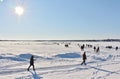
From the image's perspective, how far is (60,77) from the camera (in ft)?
55.3

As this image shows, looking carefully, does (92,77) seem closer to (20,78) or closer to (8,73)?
(20,78)

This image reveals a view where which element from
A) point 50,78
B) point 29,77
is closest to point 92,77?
point 50,78

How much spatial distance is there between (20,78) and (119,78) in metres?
7.11

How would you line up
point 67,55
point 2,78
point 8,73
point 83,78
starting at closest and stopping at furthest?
point 2,78
point 83,78
point 8,73
point 67,55

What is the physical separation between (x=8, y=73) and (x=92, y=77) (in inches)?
249

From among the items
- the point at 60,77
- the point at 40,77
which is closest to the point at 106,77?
the point at 60,77

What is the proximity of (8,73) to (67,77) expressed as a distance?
15.0ft

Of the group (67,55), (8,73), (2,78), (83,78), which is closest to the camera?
(2,78)

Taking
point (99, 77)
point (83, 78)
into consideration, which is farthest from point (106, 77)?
point (83, 78)

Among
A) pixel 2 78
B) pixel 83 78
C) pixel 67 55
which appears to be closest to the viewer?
pixel 2 78

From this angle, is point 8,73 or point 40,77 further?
point 8,73

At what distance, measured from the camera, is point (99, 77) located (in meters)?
17.4

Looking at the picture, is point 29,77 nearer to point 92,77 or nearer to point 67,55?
point 92,77

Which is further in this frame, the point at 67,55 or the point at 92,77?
the point at 67,55
